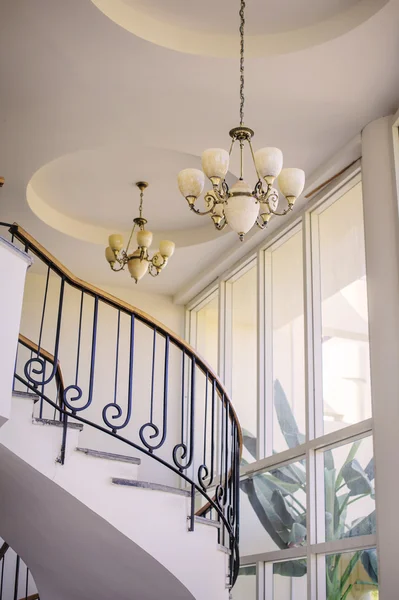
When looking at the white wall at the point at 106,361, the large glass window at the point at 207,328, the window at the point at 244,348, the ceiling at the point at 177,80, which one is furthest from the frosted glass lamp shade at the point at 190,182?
the white wall at the point at 106,361

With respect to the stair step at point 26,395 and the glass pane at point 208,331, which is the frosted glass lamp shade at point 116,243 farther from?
the stair step at point 26,395

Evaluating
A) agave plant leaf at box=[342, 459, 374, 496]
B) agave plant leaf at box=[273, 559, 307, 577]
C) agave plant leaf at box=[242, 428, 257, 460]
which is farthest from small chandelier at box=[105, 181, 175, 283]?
agave plant leaf at box=[273, 559, 307, 577]

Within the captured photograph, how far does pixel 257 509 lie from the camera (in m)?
7.36

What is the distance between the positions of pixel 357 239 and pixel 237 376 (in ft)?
8.46

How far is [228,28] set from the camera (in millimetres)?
5492

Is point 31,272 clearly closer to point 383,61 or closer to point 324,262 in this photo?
point 324,262

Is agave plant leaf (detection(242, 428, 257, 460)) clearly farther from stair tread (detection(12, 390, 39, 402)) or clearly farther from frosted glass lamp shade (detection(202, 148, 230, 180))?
frosted glass lamp shade (detection(202, 148, 230, 180))

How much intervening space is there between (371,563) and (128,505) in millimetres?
2122

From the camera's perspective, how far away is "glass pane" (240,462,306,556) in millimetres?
6699

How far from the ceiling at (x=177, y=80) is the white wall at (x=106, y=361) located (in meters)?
2.27

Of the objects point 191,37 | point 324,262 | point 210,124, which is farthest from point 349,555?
point 191,37

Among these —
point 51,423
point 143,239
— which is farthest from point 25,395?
point 143,239

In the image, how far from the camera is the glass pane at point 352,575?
561 centimetres

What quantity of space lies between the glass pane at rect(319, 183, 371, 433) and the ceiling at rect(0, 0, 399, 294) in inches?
22.1
